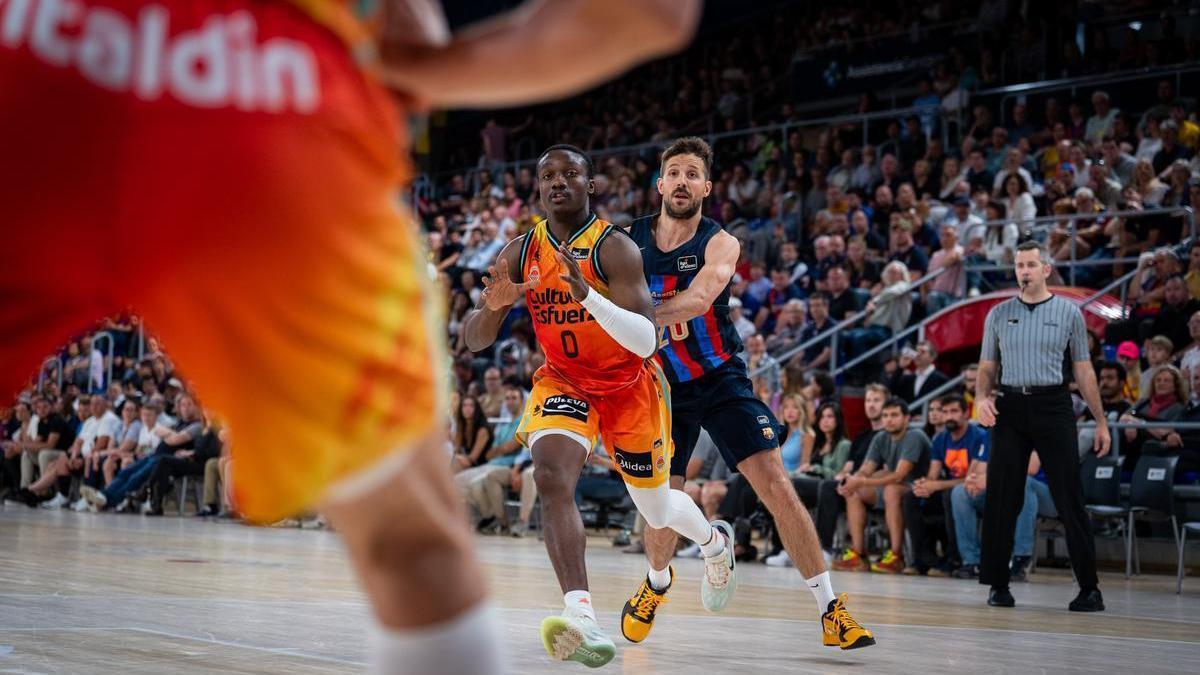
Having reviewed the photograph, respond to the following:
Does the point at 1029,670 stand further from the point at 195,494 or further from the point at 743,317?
the point at 195,494

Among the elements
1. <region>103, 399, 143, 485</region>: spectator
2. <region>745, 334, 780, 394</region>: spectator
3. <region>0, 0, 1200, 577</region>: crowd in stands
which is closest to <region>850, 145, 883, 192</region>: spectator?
<region>0, 0, 1200, 577</region>: crowd in stands

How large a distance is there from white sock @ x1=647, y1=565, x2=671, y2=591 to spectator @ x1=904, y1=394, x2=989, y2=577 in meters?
5.36

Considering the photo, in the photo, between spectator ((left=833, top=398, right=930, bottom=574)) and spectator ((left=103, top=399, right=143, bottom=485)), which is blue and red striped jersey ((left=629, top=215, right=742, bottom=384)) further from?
spectator ((left=103, top=399, right=143, bottom=485))

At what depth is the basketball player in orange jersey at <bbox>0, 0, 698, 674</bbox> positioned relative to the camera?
1.48m

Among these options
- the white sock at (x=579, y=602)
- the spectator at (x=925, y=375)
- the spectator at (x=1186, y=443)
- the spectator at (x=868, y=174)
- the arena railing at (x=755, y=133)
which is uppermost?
the arena railing at (x=755, y=133)

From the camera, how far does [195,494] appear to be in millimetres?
18578

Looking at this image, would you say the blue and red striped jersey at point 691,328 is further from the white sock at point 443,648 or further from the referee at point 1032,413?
the white sock at point 443,648

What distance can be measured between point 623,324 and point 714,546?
148 centimetres

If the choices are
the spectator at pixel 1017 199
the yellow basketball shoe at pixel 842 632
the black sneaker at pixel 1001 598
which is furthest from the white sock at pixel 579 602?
the spectator at pixel 1017 199

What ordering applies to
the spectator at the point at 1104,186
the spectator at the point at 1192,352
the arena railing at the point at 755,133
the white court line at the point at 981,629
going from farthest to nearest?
1. the arena railing at the point at 755,133
2. the spectator at the point at 1104,186
3. the spectator at the point at 1192,352
4. the white court line at the point at 981,629

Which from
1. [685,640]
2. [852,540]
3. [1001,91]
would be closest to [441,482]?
[685,640]

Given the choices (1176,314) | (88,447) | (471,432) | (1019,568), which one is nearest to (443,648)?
(1019,568)

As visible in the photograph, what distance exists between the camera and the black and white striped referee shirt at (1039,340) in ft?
27.5

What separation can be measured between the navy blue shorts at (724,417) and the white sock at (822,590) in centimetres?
63
